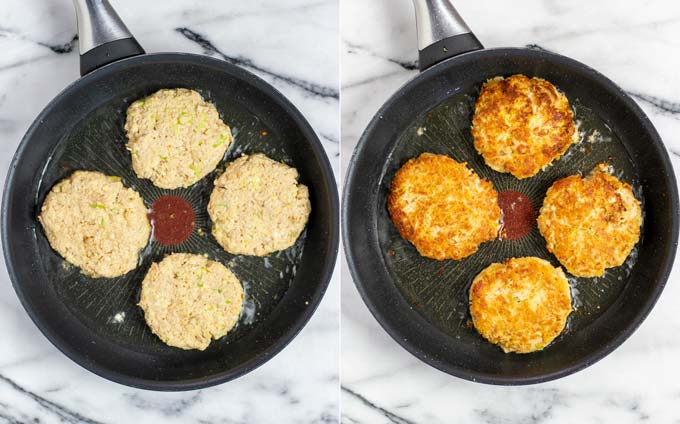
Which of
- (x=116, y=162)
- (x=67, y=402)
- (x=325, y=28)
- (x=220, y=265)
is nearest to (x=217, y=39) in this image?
(x=325, y=28)

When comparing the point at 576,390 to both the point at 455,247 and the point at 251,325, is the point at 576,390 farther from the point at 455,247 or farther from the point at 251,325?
the point at 251,325

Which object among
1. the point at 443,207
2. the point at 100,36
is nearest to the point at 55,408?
the point at 100,36

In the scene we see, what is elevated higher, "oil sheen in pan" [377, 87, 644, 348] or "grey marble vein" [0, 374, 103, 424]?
"oil sheen in pan" [377, 87, 644, 348]

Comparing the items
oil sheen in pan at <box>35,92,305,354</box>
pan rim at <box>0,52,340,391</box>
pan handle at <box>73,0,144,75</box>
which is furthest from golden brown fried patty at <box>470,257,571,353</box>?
pan handle at <box>73,0,144,75</box>

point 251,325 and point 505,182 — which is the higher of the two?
point 505,182

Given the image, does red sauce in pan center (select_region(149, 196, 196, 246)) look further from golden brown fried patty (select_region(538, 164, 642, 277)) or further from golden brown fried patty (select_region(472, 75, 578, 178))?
golden brown fried patty (select_region(538, 164, 642, 277))

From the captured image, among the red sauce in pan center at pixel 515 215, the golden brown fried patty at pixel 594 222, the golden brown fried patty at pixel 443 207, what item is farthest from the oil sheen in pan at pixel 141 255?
the golden brown fried patty at pixel 594 222
